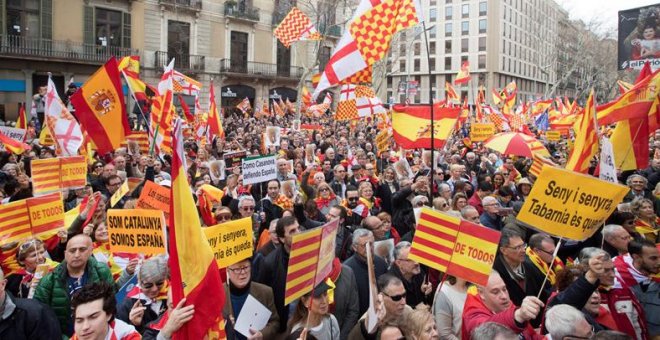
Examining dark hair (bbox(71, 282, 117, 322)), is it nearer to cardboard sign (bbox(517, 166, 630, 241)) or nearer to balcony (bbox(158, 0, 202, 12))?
cardboard sign (bbox(517, 166, 630, 241))

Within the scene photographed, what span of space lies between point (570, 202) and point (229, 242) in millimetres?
2677

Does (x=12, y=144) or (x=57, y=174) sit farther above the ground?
(x=12, y=144)

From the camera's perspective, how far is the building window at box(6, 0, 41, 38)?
2684cm

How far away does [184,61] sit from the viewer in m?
34.2

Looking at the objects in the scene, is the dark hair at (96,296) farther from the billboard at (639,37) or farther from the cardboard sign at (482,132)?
the billboard at (639,37)

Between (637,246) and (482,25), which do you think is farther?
(482,25)

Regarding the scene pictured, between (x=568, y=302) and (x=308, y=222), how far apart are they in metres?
3.41

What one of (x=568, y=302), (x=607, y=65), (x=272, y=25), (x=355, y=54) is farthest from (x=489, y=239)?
(x=607, y=65)

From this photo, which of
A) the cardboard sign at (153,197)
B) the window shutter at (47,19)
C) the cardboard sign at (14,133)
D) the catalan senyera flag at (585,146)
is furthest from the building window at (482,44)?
the cardboard sign at (153,197)

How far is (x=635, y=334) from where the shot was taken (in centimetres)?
405

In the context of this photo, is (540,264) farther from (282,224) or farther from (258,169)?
(258,169)

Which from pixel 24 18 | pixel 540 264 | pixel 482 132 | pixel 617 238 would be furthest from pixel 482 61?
pixel 540 264

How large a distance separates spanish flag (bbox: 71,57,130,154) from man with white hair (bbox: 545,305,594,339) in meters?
7.91

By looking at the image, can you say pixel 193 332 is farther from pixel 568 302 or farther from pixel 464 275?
pixel 568 302
